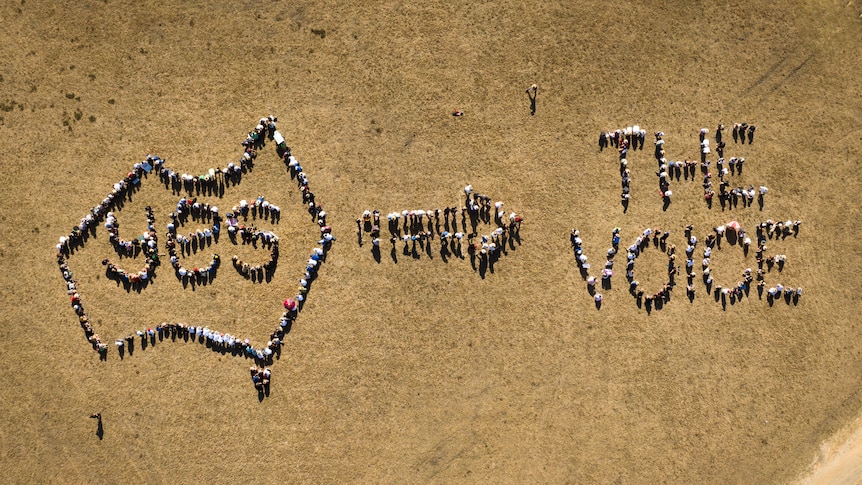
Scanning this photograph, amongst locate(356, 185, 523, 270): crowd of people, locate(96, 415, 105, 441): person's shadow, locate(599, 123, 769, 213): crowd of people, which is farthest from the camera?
locate(599, 123, 769, 213): crowd of people

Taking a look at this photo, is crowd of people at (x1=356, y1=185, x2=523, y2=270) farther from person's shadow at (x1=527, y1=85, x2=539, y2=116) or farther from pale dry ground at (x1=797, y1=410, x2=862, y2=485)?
pale dry ground at (x1=797, y1=410, x2=862, y2=485)

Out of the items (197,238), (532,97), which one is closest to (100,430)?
(197,238)

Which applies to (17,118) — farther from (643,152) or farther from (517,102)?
(643,152)

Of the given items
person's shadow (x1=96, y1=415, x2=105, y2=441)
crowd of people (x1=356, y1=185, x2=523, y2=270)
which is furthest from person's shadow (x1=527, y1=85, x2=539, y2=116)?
person's shadow (x1=96, y1=415, x2=105, y2=441)

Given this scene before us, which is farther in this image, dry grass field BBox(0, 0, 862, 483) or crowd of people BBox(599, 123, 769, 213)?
crowd of people BBox(599, 123, 769, 213)

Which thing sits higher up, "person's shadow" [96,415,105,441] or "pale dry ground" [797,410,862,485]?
"person's shadow" [96,415,105,441]

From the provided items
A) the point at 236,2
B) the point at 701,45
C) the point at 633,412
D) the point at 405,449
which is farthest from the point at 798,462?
the point at 236,2
